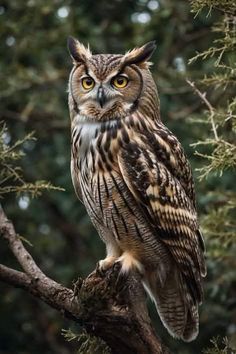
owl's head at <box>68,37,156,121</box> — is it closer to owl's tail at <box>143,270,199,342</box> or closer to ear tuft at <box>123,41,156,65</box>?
ear tuft at <box>123,41,156,65</box>

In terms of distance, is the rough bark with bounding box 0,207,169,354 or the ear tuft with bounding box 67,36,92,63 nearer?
the rough bark with bounding box 0,207,169,354

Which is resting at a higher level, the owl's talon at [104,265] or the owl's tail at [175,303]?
the owl's talon at [104,265]

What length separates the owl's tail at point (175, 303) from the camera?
17.4ft

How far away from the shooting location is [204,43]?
836 centimetres

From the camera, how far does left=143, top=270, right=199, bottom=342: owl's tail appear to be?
5.29 m

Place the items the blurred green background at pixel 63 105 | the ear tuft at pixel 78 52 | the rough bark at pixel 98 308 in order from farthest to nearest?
the blurred green background at pixel 63 105
the ear tuft at pixel 78 52
the rough bark at pixel 98 308

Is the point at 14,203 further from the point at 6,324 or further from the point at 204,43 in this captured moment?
the point at 204,43

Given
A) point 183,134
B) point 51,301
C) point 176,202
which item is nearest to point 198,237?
point 176,202

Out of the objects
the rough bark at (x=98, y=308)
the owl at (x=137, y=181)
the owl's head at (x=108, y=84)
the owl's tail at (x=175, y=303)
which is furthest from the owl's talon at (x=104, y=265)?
the owl's head at (x=108, y=84)

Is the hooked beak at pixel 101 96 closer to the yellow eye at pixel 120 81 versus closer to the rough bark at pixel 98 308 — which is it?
the yellow eye at pixel 120 81

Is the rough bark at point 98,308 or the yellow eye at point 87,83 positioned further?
the yellow eye at point 87,83

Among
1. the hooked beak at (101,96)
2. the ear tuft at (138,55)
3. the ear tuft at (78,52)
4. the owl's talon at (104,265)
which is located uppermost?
the ear tuft at (78,52)

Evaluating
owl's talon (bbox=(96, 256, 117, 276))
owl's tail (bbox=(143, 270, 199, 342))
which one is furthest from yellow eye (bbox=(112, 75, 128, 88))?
owl's tail (bbox=(143, 270, 199, 342))

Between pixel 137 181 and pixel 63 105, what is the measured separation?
3.58 m
